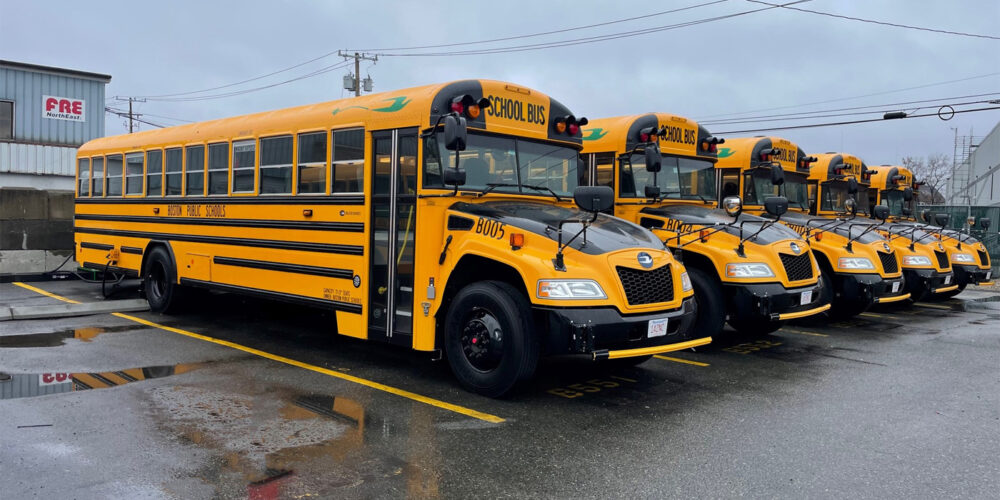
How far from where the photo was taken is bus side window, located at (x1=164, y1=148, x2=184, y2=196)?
30.3 ft

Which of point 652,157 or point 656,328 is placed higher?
point 652,157

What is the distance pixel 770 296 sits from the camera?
7.33 meters

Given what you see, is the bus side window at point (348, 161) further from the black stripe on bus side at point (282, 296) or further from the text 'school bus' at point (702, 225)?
the text 'school bus' at point (702, 225)

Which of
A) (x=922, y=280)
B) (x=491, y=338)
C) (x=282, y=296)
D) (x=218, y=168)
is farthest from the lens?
(x=922, y=280)

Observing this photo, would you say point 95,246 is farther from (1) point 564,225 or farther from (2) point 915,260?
(2) point 915,260

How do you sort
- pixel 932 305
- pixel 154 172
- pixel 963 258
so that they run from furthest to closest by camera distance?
pixel 932 305 → pixel 963 258 → pixel 154 172

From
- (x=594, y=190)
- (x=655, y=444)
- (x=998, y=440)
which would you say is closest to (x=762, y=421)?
(x=655, y=444)

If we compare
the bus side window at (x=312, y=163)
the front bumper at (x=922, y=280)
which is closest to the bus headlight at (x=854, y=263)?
A: the front bumper at (x=922, y=280)

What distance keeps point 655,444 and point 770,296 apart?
3.30m

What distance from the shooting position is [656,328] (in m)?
5.53

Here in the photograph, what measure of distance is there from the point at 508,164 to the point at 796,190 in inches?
281

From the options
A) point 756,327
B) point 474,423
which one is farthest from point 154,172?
point 756,327

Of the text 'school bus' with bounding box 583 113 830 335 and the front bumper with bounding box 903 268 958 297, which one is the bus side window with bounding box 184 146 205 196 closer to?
the text 'school bus' with bounding box 583 113 830 335

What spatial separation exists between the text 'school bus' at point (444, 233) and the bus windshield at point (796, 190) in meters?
5.93
